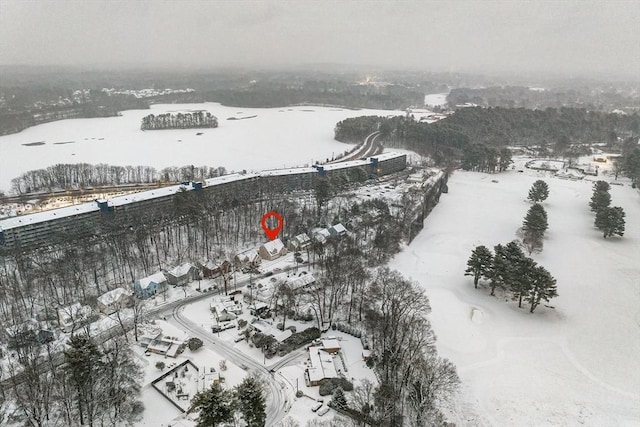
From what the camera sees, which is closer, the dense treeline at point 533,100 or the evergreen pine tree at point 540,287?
the evergreen pine tree at point 540,287

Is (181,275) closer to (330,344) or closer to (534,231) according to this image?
(330,344)

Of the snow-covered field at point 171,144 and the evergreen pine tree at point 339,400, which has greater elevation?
the snow-covered field at point 171,144

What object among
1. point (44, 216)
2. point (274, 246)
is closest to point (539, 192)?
point (274, 246)

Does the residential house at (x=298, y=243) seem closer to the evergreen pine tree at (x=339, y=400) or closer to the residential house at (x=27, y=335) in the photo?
the evergreen pine tree at (x=339, y=400)

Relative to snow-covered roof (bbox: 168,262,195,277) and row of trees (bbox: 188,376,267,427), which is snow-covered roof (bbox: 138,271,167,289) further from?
row of trees (bbox: 188,376,267,427)

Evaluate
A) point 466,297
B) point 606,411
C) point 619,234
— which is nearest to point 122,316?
point 466,297

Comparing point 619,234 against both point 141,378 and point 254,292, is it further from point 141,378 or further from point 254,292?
point 141,378

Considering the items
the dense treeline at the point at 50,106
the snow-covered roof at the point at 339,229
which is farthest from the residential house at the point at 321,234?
the dense treeline at the point at 50,106
